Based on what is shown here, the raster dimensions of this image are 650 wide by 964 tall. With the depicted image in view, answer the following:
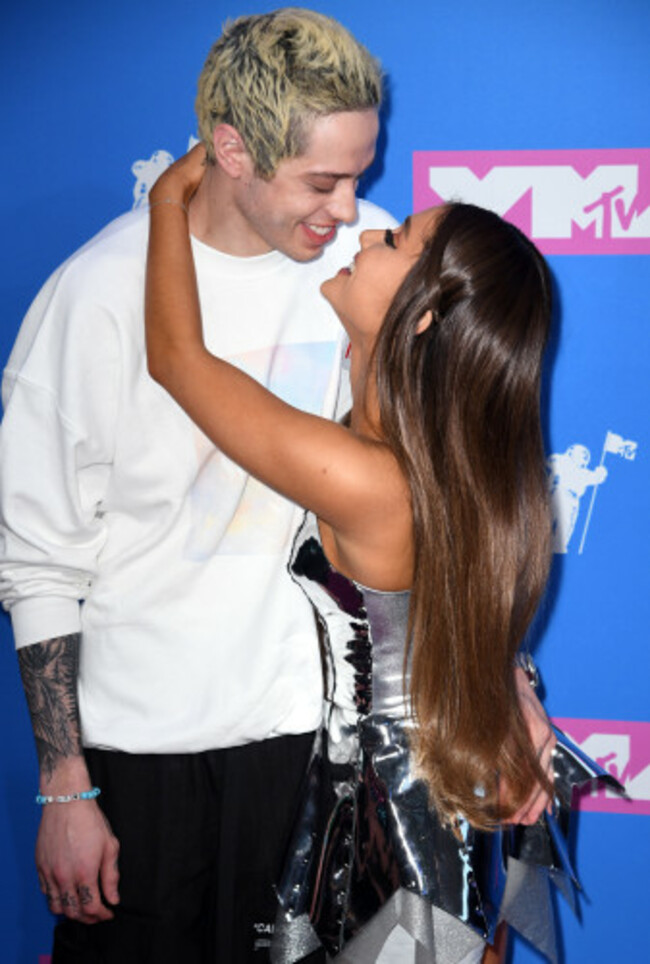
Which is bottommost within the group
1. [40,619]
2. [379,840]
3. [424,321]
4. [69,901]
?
[69,901]

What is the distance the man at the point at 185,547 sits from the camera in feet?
4.89

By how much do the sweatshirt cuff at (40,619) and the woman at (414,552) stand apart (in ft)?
1.07

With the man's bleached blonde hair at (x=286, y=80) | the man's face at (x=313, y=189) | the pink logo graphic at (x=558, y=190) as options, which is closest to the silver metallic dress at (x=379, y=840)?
the man's face at (x=313, y=189)

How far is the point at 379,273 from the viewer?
56.8 inches

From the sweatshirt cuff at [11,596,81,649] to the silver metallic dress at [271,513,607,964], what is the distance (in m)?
0.32

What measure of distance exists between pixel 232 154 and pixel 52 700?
2.51 feet

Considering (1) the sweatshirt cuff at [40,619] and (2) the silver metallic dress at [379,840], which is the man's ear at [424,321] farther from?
(1) the sweatshirt cuff at [40,619]

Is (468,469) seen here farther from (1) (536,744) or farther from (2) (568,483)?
(2) (568,483)

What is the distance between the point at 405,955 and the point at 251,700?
385mm

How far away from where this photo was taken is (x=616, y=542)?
1961mm

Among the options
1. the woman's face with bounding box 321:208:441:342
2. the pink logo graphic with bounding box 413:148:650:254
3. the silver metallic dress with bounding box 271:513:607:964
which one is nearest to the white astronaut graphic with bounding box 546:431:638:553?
the pink logo graphic with bounding box 413:148:650:254

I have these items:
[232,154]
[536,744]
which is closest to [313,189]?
[232,154]

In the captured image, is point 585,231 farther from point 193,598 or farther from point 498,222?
point 193,598

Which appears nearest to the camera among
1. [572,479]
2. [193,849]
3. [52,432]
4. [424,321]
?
[424,321]
